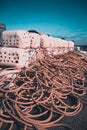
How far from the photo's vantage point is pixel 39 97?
8.94 feet

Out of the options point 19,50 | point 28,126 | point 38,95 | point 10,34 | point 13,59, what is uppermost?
point 10,34

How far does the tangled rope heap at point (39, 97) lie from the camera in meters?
2.25

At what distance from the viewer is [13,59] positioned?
363 cm

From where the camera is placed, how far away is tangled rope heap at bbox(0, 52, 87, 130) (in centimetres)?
225

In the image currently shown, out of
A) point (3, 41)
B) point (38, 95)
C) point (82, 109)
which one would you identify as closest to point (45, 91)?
point (38, 95)

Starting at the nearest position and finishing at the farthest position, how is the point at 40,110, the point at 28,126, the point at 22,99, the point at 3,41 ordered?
1. the point at 28,126
2. the point at 40,110
3. the point at 22,99
4. the point at 3,41

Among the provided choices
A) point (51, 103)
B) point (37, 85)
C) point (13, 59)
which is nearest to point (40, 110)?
point (51, 103)

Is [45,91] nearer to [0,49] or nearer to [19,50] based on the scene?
[19,50]

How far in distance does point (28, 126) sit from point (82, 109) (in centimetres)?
112

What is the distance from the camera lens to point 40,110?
8.48ft

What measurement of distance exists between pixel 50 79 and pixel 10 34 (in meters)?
1.57

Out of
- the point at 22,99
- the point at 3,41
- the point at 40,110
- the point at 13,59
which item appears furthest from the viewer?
the point at 3,41

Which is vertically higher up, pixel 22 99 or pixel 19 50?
pixel 19 50

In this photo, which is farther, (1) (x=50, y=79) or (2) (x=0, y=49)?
(2) (x=0, y=49)
